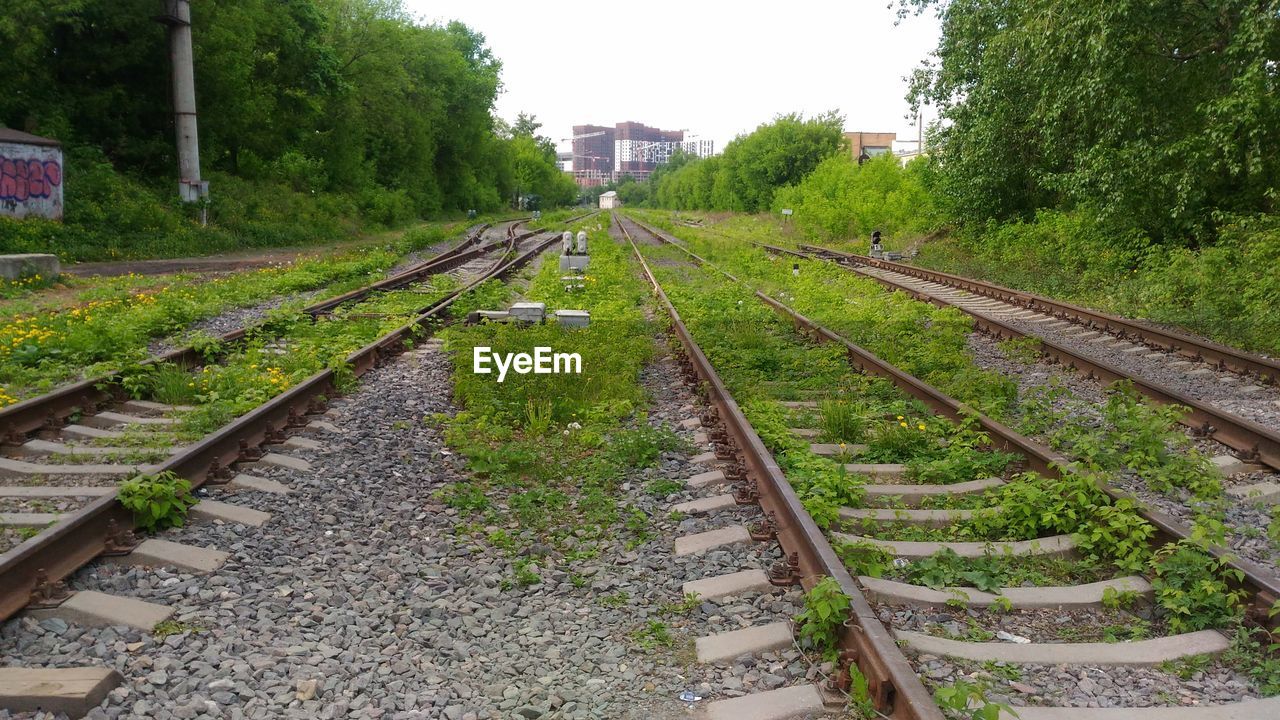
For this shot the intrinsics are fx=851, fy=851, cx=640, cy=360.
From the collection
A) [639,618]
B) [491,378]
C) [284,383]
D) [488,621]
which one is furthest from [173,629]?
[491,378]

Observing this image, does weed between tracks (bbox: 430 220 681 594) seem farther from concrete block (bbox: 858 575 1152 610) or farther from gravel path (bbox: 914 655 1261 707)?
gravel path (bbox: 914 655 1261 707)

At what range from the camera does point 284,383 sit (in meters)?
7.48

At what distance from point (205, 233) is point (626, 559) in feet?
77.8

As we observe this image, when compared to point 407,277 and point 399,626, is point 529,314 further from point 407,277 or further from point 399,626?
point 407,277

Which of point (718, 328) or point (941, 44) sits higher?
point (941, 44)

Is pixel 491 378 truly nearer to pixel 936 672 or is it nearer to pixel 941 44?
→ pixel 936 672

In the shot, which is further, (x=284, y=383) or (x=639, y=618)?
(x=284, y=383)

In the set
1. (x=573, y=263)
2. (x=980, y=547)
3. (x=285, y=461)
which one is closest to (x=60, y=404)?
(x=285, y=461)

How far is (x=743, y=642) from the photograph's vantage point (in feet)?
11.7

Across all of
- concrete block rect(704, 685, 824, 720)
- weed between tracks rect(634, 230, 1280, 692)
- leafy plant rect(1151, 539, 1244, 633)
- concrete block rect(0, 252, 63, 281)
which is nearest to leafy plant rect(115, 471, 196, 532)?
concrete block rect(704, 685, 824, 720)

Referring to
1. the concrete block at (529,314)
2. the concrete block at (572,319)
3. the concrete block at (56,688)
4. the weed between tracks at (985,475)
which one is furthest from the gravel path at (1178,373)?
the concrete block at (56,688)

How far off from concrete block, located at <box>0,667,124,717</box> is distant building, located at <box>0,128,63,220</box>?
20.9m

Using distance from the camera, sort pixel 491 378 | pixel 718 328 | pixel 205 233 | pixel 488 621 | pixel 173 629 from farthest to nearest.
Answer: pixel 205 233 → pixel 718 328 → pixel 491 378 → pixel 488 621 → pixel 173 629

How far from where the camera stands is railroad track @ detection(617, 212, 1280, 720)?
3.04m
